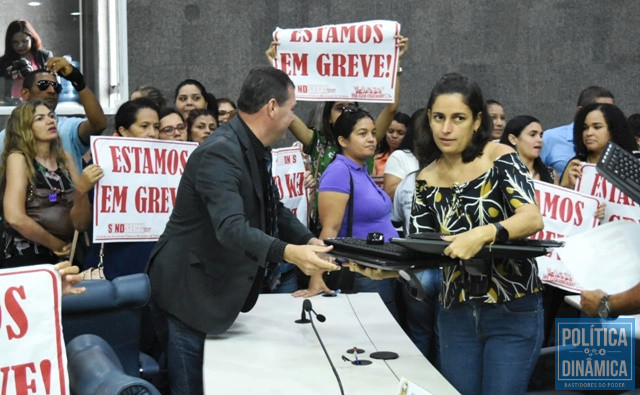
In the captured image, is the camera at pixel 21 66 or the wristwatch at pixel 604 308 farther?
the camera at pixel 21 66

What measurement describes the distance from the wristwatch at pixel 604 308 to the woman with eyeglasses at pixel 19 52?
20.1 feet

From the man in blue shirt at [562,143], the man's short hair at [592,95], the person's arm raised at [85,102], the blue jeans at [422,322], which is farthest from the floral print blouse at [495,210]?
the man's short hair at [592,95]

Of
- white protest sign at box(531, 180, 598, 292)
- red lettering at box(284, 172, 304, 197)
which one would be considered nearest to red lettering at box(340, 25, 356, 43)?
red lettering at box(284, 172, 304, 197)

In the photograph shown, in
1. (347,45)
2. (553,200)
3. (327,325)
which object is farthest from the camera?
(347,45)

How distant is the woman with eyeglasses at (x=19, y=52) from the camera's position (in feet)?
28.0

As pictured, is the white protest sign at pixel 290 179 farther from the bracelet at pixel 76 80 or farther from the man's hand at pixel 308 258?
the man's hand at pixel 308 258

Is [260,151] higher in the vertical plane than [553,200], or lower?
higher

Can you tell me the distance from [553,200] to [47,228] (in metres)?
2.98

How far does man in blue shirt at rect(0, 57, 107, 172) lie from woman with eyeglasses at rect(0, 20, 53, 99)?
2.40 m

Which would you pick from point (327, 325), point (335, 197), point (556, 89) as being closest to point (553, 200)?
point (335, 197)

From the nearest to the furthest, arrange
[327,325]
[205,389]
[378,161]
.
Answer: [205,389]
[327,325]
[378,161]

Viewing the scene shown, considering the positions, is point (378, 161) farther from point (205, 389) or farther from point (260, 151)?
point (205, 389)

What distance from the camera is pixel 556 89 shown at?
10.0 metres

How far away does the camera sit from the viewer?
8525 mm
